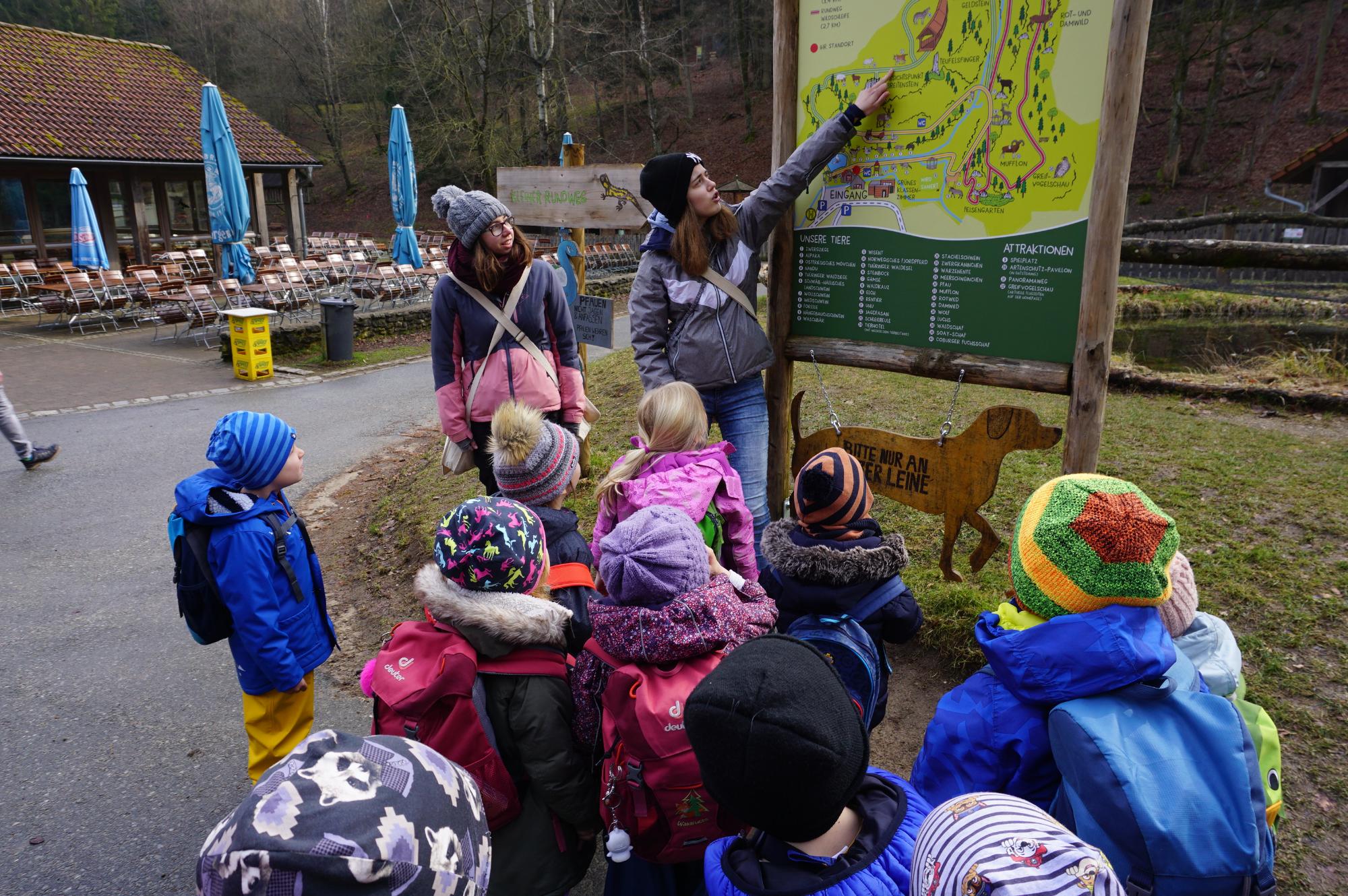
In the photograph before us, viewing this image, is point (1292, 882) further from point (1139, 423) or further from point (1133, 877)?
point (1139, 423)

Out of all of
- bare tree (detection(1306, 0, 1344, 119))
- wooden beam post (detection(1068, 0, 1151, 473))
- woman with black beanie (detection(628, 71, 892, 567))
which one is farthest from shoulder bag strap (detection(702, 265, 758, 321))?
bare tree (detection(1306, 0, 1344, 119))

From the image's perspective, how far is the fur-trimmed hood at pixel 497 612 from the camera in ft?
6.61

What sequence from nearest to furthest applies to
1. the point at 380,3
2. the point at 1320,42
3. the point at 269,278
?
the point at 269,278 → the point at 1320,42 → the point at 380,3

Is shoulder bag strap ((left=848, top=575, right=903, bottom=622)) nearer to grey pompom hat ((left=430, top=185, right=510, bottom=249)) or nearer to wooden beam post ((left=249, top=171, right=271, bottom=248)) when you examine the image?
grey pompom hat ((left=430, top=185, right=510, bottom=249))

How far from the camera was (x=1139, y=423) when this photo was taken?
6.95 meters

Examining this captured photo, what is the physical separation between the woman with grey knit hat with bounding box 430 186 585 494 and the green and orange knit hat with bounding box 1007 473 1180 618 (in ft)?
8.79

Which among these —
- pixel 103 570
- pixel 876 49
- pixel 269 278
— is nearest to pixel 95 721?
pixel 103 570

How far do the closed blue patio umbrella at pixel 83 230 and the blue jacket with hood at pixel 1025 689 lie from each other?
17.7m

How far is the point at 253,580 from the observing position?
2.56 metres

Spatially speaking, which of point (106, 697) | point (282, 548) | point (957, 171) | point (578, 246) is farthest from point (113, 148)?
point (957, 171)

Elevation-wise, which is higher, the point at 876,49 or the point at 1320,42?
the point at 1320,42

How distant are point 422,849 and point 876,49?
331 cm

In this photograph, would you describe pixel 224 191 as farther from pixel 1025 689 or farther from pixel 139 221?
pixel 1025 689

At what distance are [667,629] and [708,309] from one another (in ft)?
6.36
